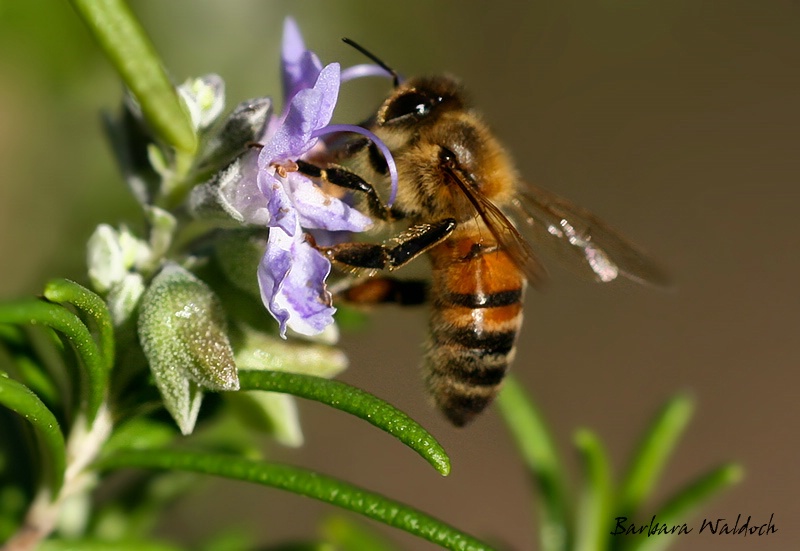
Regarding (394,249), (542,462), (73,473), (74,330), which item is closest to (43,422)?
(74,330)

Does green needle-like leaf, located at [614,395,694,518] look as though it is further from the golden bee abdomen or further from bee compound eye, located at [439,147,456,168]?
bee compound eye, located at [439,147,456,168]

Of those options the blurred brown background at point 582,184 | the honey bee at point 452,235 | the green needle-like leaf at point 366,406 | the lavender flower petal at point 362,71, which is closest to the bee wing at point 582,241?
the honey bee at point 452,235

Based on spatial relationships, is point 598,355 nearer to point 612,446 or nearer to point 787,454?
point 612,446

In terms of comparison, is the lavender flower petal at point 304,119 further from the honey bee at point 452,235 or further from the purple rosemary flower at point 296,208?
the honey bee at point 452,235

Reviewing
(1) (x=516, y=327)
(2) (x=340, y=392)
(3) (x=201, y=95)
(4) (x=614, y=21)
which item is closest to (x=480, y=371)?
(1) (x=516, y=327)

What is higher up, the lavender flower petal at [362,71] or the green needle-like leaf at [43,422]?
the lavender flower petal at [362,71]


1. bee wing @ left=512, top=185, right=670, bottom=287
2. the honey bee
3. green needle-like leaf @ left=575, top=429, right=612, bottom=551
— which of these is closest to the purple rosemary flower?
the honey bee
